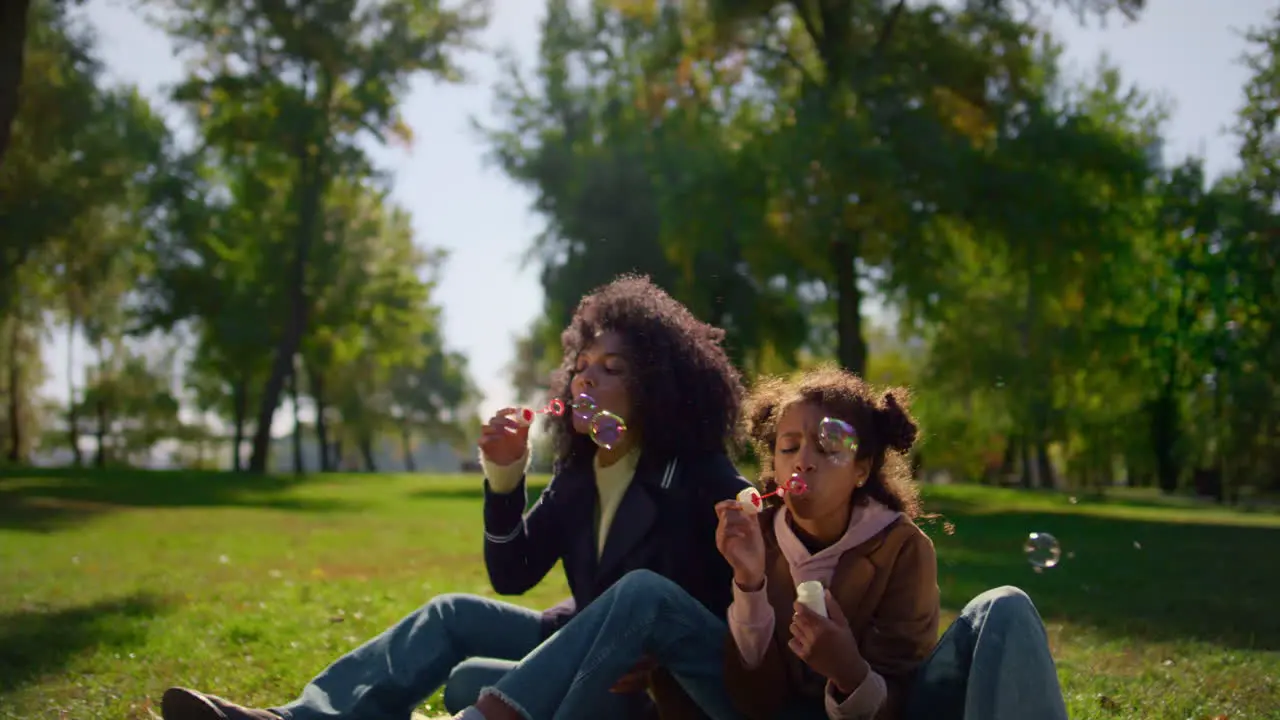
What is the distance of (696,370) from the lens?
3.96m

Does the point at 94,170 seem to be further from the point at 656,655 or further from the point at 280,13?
the point at 656,655

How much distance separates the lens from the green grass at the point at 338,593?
17.1ft

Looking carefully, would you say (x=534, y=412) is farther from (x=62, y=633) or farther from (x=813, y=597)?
(x=62, y=633)

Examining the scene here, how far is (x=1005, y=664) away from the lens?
9.27 feet

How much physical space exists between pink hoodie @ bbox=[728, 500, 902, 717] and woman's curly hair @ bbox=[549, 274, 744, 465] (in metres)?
0.65

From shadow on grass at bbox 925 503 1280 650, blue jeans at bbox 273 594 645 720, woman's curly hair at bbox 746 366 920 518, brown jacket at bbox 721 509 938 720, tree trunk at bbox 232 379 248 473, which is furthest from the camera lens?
tree trunk at bbox 232 379 248 473

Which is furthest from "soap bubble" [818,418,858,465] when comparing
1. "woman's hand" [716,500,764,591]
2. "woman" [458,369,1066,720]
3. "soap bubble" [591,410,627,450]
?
"soap bubble" [591,410,627,450]

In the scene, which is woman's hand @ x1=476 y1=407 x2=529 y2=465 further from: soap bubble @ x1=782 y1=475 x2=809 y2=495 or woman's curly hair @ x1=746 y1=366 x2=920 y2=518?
soap bubble @ x1=782 y1=475 x2=809 y2=495

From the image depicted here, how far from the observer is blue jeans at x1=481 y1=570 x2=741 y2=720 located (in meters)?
3.13

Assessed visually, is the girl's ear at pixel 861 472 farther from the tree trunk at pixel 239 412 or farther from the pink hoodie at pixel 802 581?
the tree trunk at pixel 239 412

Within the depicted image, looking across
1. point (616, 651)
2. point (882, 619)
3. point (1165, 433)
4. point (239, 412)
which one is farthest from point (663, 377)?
point (239, 412)

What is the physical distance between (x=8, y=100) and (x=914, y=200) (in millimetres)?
11899

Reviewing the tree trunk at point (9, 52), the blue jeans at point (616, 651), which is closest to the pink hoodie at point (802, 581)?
the blue jeans at point (616, 651)

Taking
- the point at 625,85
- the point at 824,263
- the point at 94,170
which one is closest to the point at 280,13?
the point at 94,170
